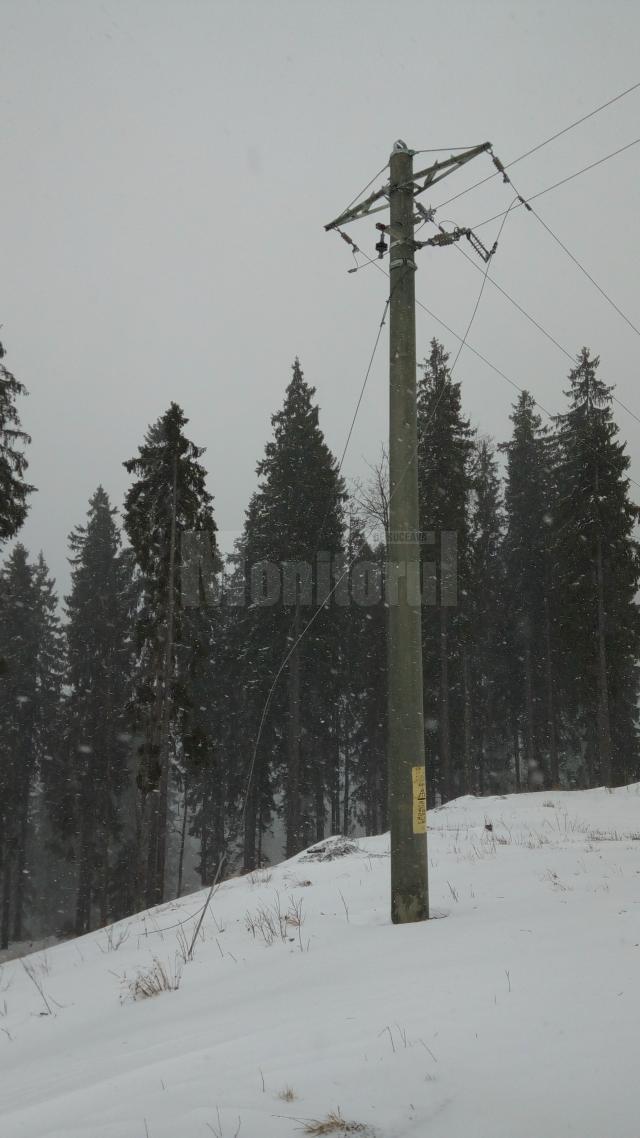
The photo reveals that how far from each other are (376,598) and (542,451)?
36.3 feet

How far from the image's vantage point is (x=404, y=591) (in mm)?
5996

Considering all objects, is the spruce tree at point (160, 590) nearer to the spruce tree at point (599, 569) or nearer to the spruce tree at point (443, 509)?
the spruce tree at point (443, 509)

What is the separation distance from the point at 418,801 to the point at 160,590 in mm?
15756

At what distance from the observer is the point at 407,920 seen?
18.2 ft

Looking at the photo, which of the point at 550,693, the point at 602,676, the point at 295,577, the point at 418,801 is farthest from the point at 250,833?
the point at 418,801

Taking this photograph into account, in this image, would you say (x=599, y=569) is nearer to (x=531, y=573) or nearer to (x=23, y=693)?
(x=531, y=573)

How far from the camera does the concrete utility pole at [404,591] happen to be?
5.67 m

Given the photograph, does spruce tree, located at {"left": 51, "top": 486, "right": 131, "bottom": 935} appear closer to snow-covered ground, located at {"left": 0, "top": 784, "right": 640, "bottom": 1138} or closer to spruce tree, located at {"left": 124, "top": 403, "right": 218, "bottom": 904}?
spruce tree, located at {"left": 124, "top": 403, "right": 218, "bottom": 904}

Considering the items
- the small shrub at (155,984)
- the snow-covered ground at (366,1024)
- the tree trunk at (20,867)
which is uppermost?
the snow-covered ground at (366,1024)

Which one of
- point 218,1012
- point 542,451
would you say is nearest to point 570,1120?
point 218,1012

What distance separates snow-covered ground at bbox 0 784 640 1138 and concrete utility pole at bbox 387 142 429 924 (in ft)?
1.94

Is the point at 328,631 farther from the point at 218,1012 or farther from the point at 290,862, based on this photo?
the point at 218,1012

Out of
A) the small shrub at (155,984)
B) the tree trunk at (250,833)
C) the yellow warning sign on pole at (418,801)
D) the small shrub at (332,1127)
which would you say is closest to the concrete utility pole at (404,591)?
the yellow warning sign on pole at (418,801)

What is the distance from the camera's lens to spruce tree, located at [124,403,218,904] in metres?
19.6
